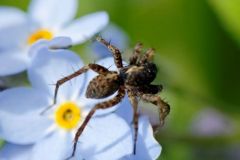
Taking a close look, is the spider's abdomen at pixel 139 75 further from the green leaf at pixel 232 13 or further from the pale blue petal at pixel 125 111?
the green leaf at pixel 232 13

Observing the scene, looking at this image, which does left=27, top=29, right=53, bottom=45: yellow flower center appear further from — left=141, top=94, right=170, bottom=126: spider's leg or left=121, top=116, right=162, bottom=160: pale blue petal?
left=121, top=116, right=162, bottom=160: pale blue petal

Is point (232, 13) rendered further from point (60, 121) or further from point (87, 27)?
point (60, 121)

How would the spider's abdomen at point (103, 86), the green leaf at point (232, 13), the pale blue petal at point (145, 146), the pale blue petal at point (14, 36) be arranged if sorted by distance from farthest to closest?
the green leaf at point (232, 13) < the pale blue petal at point (14, 36) < the spider's abdomen at point (103, 86) < the pale blue petal at point (145, 146)

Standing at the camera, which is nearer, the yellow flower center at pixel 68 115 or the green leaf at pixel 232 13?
the yellow flower center at pixel 68 115

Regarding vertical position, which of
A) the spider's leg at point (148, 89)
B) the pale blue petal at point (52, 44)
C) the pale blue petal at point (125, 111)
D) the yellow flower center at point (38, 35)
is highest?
the pale blue petal at point (52, 44)

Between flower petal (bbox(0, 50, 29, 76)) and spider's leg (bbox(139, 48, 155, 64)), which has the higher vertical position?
flower petal (bbox(0, 50, 29, 76))

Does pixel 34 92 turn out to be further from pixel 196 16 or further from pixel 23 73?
pixel 196 16

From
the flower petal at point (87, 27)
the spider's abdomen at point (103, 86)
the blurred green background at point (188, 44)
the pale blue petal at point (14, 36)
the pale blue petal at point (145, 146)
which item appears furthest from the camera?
the blurred green background at point (188, 44)

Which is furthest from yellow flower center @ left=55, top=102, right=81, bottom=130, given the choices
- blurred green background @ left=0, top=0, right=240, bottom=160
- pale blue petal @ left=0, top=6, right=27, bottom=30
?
blurred green background @ left=0, top=0, right=240, bottom=160

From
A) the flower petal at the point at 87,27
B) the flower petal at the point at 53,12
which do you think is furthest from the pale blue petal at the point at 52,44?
the flower petal at the point at 53,12
